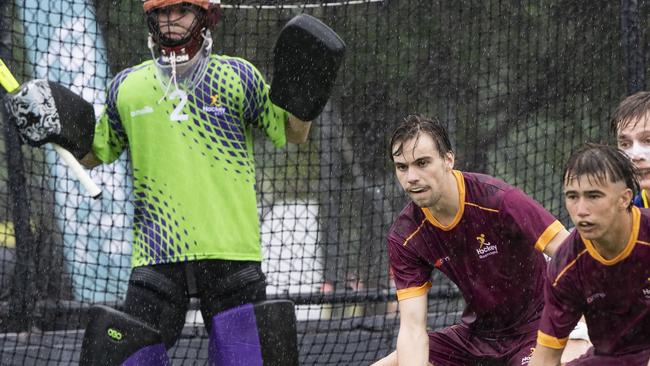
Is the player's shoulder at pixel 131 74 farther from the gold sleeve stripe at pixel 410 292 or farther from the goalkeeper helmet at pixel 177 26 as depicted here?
the gold sleeve stripe at pixel 410 292

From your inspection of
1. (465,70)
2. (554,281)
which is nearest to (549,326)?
(554,281)

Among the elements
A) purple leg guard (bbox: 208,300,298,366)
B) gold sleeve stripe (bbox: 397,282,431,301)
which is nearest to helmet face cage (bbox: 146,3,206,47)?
purple leg guard (bbox: 208,300,298,366)

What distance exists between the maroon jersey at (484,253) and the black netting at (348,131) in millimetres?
1570

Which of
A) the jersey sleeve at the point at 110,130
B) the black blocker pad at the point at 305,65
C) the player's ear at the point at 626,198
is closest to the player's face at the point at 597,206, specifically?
the player's ear at the point at 626,198

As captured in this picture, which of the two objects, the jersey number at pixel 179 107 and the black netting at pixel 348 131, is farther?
the black netting at pixel 348 131

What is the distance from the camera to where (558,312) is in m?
4.12

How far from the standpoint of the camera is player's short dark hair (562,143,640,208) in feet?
12.8

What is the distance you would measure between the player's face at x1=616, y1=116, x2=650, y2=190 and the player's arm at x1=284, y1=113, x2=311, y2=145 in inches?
46.7

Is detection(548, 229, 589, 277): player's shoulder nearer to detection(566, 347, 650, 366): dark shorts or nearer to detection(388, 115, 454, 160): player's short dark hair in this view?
detection(566, 347, 650, 366): dark shorts

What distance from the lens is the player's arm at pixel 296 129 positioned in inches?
185

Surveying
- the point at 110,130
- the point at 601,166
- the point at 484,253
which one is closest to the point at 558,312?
the point at 601,166

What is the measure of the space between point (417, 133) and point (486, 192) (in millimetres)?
361

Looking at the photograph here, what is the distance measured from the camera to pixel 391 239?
491cm

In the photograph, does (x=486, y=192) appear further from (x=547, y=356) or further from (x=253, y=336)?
(x=253, y=336)
